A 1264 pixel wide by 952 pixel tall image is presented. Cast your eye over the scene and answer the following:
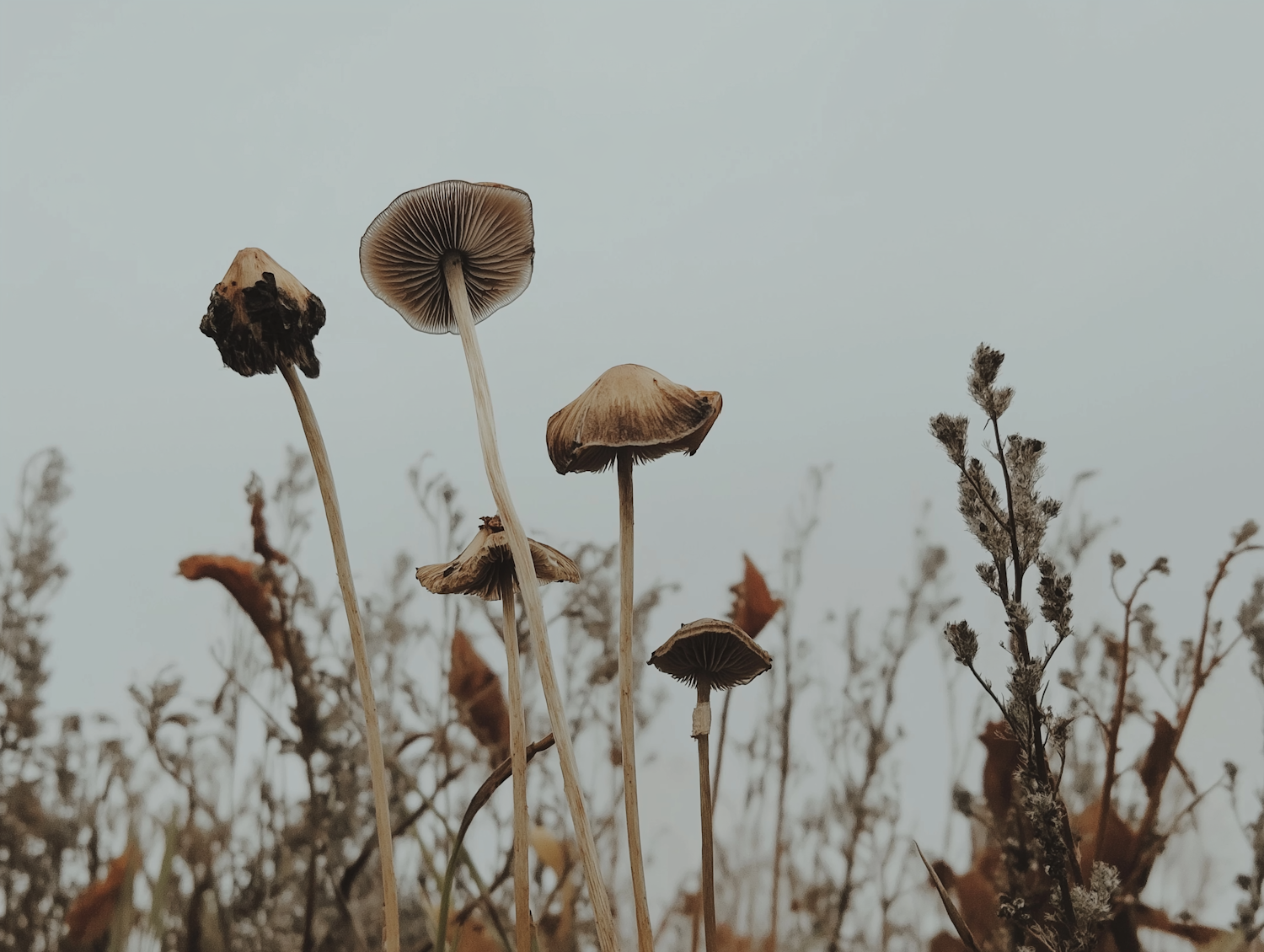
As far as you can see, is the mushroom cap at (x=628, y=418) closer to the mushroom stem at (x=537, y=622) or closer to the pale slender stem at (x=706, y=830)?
the mushroom stem at (x=537, y=622)

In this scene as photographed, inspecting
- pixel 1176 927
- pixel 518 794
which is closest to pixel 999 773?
pixel 1176 927

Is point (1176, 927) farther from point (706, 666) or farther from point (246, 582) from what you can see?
point (246, 582)

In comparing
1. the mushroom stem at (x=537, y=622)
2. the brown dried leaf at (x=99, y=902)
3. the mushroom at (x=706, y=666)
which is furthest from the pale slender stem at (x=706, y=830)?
the brown dried leaf at (x=99, y=902)

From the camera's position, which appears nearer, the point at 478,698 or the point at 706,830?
the point at 706,830

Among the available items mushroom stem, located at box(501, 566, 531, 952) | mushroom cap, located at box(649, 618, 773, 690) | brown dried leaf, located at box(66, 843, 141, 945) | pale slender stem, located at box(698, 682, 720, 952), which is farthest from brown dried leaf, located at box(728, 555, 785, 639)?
brown dried leaf, located at box(66, 843, 141, 945)

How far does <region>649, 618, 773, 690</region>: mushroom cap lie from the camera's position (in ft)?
3.15

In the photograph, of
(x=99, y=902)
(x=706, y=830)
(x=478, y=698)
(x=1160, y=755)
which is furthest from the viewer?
(x=99, y=902)

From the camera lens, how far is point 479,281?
3.77 feet

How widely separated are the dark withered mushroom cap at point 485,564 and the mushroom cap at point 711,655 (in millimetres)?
134

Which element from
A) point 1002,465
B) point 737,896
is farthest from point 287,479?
point 1002,465

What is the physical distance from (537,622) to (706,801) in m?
0.30

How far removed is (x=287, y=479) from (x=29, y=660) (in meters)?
0.75

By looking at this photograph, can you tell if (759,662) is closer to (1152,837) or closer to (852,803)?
(1152,837)

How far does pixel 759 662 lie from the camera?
103cm
